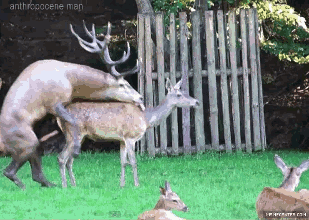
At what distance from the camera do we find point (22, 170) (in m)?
→ 11.9

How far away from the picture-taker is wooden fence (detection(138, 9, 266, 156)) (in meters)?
13.1

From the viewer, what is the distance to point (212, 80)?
1320 centimetres

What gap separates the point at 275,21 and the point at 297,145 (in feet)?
9.66

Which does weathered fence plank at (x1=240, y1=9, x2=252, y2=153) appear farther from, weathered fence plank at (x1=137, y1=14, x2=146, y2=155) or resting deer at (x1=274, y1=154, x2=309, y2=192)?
resting deer at (x1=274, y1=154, x2=309, y2=192)

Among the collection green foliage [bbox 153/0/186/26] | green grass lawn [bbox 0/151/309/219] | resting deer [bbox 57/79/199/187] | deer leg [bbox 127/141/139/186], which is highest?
green foliage [bbox 153/0/186/26]

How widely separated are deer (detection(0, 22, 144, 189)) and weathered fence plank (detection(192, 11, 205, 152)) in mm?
2994

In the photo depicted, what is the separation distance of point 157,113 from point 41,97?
1.67 m

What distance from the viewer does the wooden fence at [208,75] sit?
43.1ft

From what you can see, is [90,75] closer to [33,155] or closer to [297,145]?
[33,155]

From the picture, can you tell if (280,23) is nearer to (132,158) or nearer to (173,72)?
(173,72)

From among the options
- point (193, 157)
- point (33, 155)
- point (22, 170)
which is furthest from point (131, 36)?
point (33, 155)

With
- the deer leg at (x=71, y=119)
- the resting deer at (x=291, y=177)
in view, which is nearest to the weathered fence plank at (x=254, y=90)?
the deer leg at (x=71, y=119)

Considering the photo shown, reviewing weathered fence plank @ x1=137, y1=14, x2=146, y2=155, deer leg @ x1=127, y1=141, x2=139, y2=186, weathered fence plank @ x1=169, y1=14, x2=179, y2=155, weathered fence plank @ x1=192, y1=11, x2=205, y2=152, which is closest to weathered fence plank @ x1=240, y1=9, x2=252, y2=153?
weathered fence plank @ x1=192, y1=11, x2=205, y2=152

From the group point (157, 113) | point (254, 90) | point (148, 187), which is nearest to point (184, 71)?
point (254, 90)
